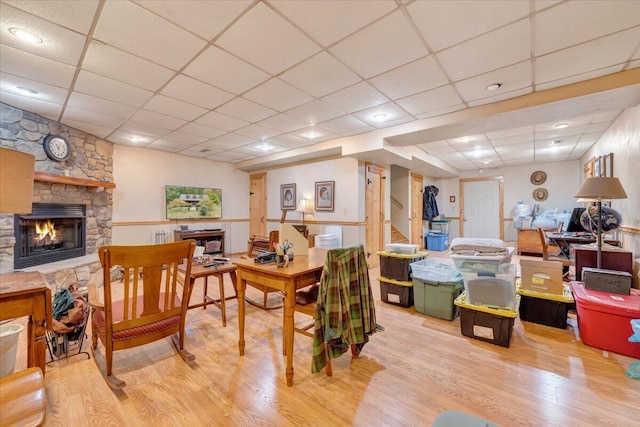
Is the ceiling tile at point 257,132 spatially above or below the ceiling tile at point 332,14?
below

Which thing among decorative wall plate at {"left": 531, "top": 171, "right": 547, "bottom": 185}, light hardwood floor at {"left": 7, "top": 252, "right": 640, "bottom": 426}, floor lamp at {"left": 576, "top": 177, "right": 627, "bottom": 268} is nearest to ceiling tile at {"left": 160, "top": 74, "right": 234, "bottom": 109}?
light hardwood floor at {"left": 7, "top": 252, "right": 640, "bottom": 426}

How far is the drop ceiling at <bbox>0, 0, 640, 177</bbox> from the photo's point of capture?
Result: 70.3 inches

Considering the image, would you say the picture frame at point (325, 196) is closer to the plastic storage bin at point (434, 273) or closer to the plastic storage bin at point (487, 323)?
the plastic storage bin at point (434, 273)

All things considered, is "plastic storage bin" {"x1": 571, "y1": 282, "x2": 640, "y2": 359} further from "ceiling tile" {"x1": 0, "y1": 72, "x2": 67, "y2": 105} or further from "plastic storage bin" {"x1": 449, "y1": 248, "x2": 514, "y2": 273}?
"ceiling tile" {"x1": 0, "y1": 72, "x2": 67, "y2": 105}

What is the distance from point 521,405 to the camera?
1.63 metres

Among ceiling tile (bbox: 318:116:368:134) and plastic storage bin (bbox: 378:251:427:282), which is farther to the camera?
ceiling tile (bbox: 318:116:368:134)

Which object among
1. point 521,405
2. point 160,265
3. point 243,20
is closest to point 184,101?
point 243,20

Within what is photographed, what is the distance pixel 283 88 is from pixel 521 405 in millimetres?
3213

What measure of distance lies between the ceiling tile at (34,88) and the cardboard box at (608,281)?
558 cm

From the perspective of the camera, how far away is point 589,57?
225cm

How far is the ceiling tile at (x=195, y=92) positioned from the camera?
271cm

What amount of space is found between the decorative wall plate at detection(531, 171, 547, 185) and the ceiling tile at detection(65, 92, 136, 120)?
8968mm

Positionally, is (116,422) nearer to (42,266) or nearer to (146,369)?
(146,369)

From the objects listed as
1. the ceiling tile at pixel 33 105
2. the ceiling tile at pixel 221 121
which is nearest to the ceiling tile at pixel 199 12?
the ceiling tile at pixel 221 121
